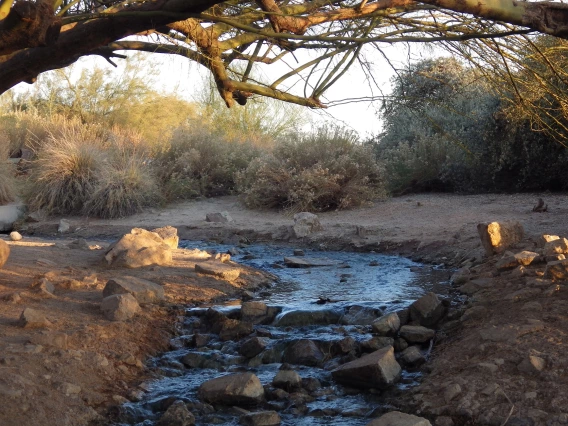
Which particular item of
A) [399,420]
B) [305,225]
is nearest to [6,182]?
[305,225]

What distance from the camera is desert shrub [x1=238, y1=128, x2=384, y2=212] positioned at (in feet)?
42.7

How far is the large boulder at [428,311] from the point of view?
18.4ft

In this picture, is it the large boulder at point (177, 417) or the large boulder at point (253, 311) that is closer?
the large boulder at point (177, 417)

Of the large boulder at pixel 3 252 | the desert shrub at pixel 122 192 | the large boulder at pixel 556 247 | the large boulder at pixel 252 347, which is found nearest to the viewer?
the large boulder at pixel 252 347

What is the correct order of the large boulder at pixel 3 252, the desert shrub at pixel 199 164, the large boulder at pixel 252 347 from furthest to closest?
the desert shrub at pixel 199 164
the large boulder at pixel 3 252
the large boulder at pixel 252 347

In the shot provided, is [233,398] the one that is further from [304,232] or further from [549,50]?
[304,232]

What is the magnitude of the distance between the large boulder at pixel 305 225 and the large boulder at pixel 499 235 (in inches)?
140

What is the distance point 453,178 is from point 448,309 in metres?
9.03

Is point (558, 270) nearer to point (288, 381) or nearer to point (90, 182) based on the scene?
point (288, 381)

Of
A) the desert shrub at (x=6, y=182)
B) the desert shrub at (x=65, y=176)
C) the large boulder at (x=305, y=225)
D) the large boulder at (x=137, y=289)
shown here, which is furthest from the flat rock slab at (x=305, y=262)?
the desert shrub at (x=6, y=182)

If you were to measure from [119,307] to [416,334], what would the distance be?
7.31 feet

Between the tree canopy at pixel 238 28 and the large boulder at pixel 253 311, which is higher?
the tree canopy at pixel 238 28

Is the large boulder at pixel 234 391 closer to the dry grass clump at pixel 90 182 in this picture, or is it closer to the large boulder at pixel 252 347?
the large boulder at pixel 252 347

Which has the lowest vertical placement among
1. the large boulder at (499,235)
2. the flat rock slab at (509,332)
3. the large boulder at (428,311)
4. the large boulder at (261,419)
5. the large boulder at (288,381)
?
the large boulder at (261,419)
